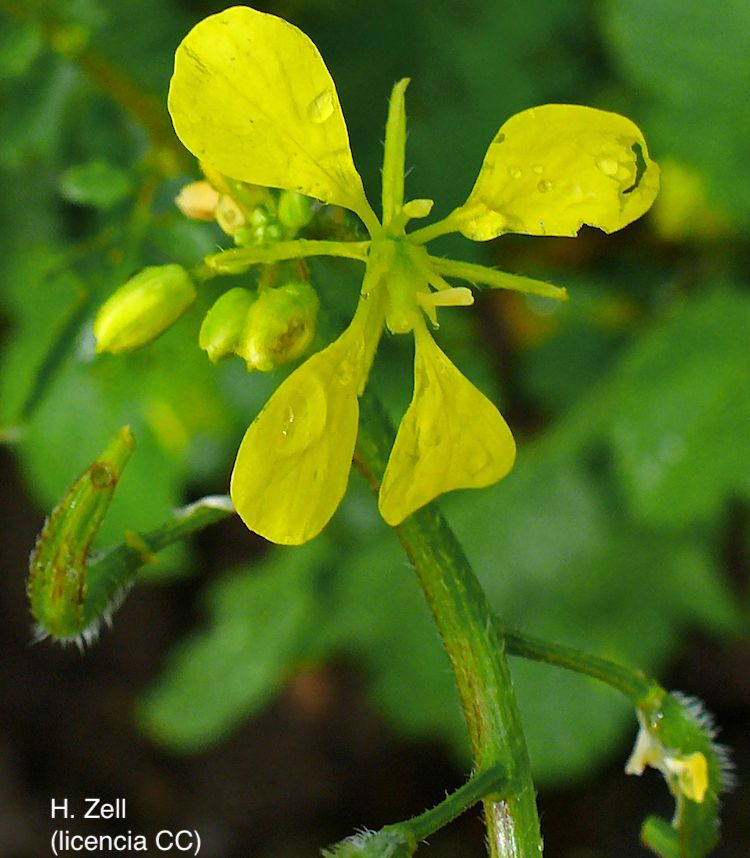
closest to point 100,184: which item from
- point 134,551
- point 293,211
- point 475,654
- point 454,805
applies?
point 293,211

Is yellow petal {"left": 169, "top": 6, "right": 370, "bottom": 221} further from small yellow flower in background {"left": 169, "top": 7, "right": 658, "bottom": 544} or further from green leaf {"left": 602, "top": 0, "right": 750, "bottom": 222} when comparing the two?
green leaf {"left": 602, "top": 0, "right": 750, "bottom": 222}

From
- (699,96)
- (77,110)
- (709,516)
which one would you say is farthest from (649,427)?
(77,110)

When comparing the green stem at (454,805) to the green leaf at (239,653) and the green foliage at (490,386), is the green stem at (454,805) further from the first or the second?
the green leaf at (239,653)

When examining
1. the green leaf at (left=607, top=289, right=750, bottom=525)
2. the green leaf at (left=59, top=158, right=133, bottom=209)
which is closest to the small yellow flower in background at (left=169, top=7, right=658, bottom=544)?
the green leaf at (left=59, top=158, right=133, bottom=209)

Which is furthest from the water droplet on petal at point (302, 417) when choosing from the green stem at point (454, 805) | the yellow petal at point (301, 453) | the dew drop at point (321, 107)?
the green stem at point (454, 805)

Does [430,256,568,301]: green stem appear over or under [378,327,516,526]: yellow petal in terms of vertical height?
over

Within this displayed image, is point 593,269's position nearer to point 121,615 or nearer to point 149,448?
point 149,448
